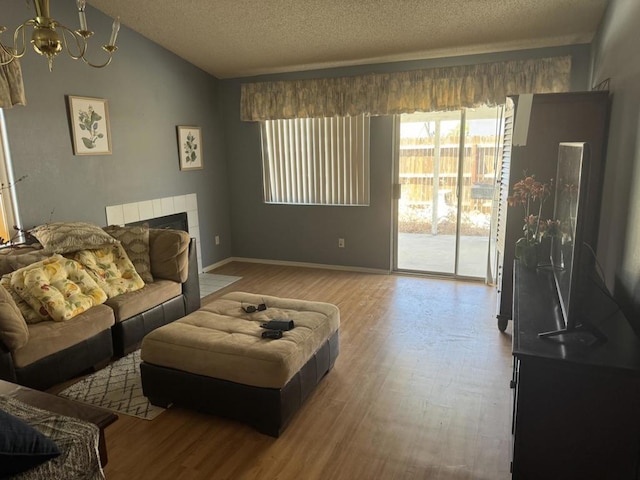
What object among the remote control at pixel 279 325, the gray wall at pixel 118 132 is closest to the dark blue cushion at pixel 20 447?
the remote control at pixel 279 325

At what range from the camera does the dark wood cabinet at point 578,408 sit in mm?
1419

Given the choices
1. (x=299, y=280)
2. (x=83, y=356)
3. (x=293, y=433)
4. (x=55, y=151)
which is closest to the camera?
(x=293, y=433)

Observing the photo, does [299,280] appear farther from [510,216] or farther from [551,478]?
[551,478]

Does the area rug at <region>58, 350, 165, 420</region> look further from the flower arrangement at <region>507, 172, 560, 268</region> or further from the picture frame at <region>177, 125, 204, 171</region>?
the picture frame at <region>177, 125, 204, 171</region>

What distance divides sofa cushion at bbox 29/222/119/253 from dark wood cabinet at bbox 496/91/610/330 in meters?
3.01

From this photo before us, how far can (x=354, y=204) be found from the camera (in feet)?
17.5

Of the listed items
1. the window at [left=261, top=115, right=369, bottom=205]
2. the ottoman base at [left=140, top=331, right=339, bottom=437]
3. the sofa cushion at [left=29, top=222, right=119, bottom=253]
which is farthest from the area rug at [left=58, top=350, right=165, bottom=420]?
the window at [left=261, top=115, right=369, bottom=205]

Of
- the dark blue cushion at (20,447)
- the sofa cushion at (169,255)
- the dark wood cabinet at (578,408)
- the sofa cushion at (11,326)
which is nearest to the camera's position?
the dark blue cushion at (20,447)

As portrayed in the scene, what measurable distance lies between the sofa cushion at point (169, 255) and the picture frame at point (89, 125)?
1073 mm

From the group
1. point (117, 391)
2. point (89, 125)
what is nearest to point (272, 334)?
point (117, 391)

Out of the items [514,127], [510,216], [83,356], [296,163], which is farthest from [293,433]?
[296,163]

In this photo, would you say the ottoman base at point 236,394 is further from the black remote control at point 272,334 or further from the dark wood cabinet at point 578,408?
the dark wood cabinet at point 578,408

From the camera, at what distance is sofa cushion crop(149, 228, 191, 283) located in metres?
3.64

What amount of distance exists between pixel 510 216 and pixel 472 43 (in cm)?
200
